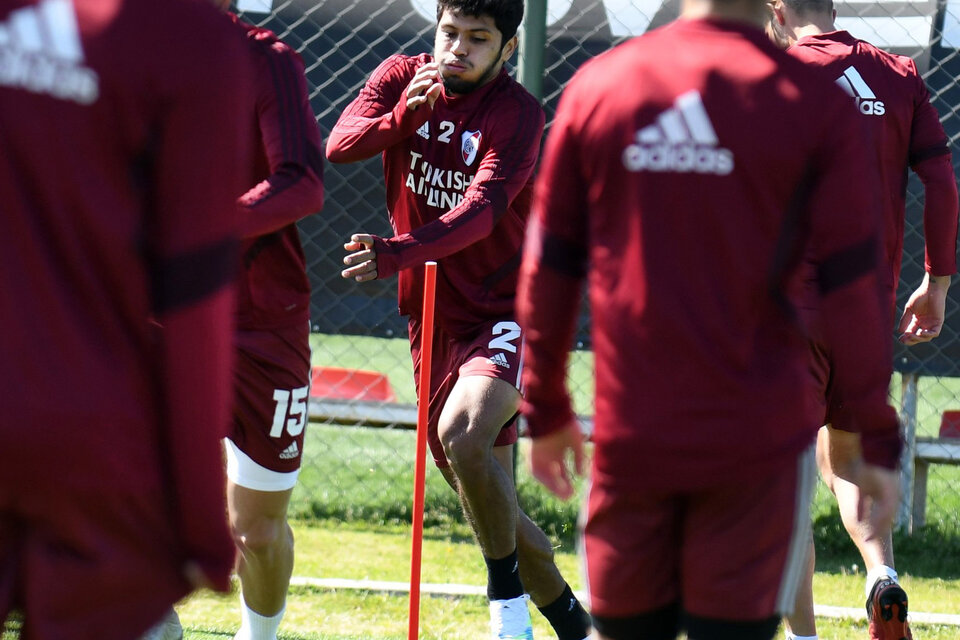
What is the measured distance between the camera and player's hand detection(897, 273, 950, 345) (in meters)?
4.20

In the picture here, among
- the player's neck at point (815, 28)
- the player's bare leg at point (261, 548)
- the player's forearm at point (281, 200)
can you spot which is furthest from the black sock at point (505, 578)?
the player's neck at point (815, 28)

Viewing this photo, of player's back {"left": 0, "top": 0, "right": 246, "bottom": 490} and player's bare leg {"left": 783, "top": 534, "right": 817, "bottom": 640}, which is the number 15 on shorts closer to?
player's bare leg {"left": 783, "top": 534, "right": 817, "bottom": 640}

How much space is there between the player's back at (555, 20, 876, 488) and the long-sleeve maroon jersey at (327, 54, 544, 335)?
68.4 inches

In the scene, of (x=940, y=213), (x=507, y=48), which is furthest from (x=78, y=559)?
(x=940, y=213)

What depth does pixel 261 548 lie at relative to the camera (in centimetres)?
371

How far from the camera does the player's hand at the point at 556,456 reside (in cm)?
242

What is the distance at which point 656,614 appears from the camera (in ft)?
7.52

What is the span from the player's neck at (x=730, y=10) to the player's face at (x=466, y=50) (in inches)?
72.9

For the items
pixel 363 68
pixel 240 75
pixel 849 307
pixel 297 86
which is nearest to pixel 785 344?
pixel 849 307

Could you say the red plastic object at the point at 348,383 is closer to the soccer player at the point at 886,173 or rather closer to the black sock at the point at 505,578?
the black sock at the point at 505,578

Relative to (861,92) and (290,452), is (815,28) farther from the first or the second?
(290,452)

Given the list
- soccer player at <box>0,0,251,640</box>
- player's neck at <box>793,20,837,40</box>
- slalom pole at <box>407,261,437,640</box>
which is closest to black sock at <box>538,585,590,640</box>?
slalom pole at <box>407,261,437,640</box>

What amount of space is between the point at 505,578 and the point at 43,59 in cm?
280

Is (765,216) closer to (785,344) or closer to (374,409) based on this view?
(785,344)
